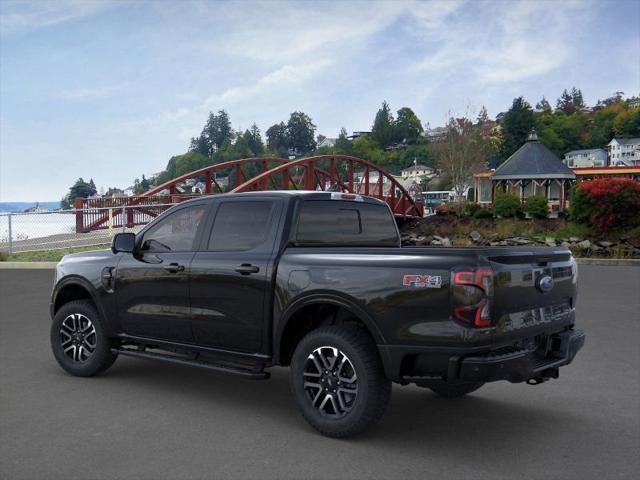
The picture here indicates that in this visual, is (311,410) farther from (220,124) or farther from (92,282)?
(220,124)

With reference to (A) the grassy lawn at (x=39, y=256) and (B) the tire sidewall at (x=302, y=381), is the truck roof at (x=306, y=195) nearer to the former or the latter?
(B) the tire sidewall at (x=302, y=381)

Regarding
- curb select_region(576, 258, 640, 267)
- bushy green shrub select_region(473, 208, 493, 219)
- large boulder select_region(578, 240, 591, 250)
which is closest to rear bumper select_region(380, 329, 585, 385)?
curb select_region(576, 258, 640, 267)

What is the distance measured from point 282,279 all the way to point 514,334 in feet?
5.95

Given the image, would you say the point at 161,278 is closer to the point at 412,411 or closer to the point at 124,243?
the point at 124,243

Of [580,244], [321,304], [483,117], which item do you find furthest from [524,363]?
[483,117]

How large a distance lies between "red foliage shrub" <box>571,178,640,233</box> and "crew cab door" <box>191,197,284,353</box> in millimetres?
21255

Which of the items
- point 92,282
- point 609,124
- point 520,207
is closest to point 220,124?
point 609,124

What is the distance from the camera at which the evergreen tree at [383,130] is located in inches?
7352

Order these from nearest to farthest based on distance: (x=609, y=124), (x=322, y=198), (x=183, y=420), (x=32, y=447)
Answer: (x=32, y=447), (x=183, y=420), (x=322, y=198), (x=609, y=124)

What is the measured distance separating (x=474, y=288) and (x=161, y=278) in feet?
10.2

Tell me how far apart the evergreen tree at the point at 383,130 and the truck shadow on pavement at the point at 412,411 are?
7187 inches

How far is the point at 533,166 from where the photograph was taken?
47781mm

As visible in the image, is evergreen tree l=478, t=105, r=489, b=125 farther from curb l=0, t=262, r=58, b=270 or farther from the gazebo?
curb l=0, t=262, r=58, b=270

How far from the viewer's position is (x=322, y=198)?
5816 millimetres
